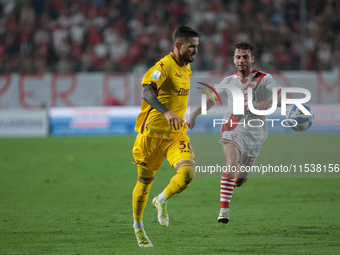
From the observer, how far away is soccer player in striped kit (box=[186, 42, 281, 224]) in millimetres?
5871

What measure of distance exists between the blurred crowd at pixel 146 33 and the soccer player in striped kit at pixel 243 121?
12.9m

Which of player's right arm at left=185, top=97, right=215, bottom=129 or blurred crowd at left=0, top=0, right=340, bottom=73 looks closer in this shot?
Answer: player's right arm at left=185, top=97, right=215, bottom=129

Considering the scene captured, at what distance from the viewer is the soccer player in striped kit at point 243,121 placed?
5.87m

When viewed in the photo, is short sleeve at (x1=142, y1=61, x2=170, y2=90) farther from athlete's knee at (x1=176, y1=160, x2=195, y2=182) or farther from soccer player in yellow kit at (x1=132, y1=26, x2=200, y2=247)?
athlete's knee at (x1=176, y1=160, x2=195, y2=182)

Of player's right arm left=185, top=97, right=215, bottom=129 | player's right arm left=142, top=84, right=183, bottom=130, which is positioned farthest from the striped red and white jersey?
player's right arm left=142, top=84, right=183, bottom=130

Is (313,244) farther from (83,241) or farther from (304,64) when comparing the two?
(304,64)

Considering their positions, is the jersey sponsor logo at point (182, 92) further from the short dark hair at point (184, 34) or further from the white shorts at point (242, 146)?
the white shorts at point (242, 146)

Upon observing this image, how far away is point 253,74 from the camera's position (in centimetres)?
612

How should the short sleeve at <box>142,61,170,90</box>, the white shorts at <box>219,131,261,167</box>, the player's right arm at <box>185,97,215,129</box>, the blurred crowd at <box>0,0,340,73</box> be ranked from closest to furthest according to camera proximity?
the short sleeve at <box>142,61,170,90</box>, the player's right arm at <box>185,97,215,129</box>, the white shorts at <box>219,131,261,167</box>, the blurred crowd at <box>0,0,340,73</box>

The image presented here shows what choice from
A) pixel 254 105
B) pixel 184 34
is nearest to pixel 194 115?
pixel 254 105

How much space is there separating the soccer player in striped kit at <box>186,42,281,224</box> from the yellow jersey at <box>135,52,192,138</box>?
545 mm

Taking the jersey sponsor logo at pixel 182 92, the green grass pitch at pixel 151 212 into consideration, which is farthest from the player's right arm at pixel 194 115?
the green grass pitch at pixel 151 212

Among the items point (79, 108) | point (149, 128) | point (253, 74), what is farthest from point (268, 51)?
point (149, 128)

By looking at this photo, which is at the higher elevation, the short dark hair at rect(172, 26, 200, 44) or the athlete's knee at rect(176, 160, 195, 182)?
the short dark hair at rect(172, 26, 200, 44)
